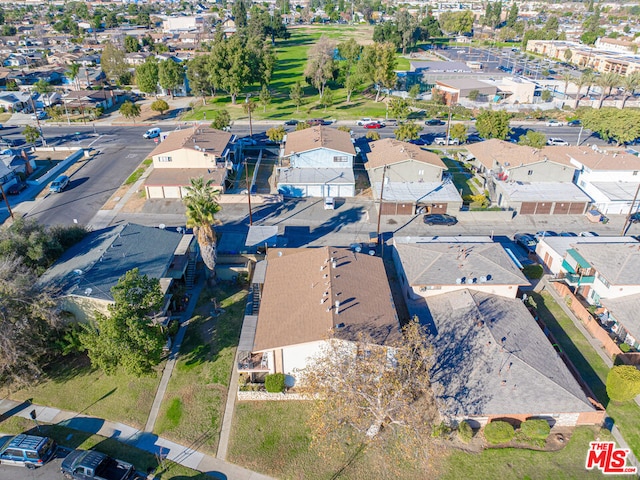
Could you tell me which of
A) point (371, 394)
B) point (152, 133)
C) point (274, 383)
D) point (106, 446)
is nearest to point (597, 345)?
point (371, 394)

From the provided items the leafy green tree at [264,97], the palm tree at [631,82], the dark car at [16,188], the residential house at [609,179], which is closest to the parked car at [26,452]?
the dark car at [16,188]

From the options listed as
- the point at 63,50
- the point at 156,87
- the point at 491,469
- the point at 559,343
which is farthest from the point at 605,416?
the point at 63,50

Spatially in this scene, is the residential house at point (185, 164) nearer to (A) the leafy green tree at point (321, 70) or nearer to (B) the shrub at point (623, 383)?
(B) the shrub at point (623, 383)

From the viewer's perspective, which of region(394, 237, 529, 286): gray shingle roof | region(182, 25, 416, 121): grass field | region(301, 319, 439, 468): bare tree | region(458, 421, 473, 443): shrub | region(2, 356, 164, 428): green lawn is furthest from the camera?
region(182, 25, 416, 121): grass field

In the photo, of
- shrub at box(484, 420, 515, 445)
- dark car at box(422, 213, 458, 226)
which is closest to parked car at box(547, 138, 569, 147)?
dark car at box(422, 213, 458, 226)

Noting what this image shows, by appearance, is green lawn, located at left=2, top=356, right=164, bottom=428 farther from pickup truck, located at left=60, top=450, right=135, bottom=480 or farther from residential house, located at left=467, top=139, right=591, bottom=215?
residential house, located at left=467, top=139, right=591, bottom=215

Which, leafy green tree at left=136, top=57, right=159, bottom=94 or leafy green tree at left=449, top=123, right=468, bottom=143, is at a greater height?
leafy green tree at left=136, top=57, right=159, bottom=94
